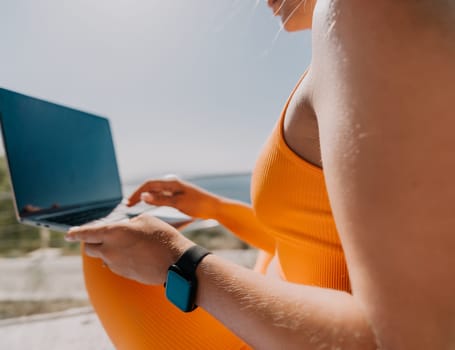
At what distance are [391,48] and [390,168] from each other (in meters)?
0.13

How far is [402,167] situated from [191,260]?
330 millimetres

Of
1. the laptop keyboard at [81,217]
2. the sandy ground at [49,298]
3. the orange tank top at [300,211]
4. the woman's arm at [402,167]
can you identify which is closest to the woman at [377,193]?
the woman's arm at [402,167]

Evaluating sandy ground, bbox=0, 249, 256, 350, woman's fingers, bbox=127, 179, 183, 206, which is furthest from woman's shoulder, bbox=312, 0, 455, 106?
sandy ground, bbox=0, 249, 256, 350

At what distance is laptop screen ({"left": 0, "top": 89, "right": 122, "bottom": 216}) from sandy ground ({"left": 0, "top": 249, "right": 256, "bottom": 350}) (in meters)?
0.76

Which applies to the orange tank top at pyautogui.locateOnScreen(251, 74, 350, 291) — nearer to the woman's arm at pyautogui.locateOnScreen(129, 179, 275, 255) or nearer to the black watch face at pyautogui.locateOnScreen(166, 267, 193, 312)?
the black watch face at pyautogui.locateOnScreen(166, 267, 193, 312)

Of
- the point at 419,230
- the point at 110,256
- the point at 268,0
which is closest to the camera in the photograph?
the point at 419,230

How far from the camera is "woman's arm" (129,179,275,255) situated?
117cm

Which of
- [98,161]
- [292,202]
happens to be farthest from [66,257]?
[292,202]

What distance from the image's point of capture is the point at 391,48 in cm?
31

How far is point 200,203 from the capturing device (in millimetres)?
1189

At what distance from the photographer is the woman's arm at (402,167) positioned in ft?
0.97

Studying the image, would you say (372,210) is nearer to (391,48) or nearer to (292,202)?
(391,48)

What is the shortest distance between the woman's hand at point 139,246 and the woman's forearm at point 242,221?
1.96 feet

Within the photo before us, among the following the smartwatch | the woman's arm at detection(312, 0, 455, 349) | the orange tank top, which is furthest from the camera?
the orange tank top
